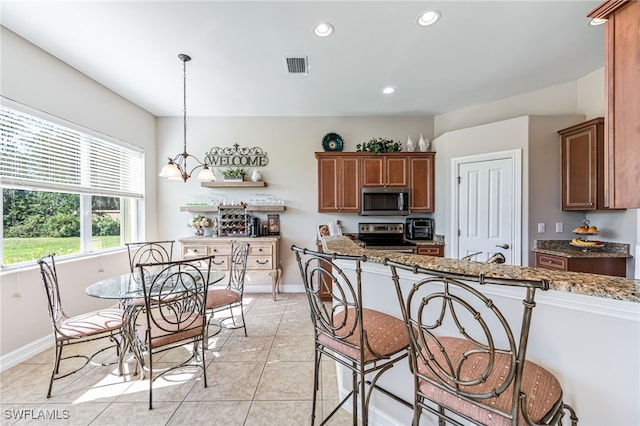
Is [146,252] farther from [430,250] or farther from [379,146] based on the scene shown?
[430,250]

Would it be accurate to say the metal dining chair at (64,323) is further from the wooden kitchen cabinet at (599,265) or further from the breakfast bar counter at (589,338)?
the wooden kitchen cabinet at (599,265)

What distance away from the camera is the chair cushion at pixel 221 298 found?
102 inches

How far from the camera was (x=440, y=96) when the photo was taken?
12.2ft

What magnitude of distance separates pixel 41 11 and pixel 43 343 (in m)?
3.05

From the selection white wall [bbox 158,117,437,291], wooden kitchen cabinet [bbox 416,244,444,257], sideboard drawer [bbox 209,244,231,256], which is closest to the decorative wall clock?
white wall [bbox 158,117,437,291]

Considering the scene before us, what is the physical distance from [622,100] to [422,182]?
311 centimetres

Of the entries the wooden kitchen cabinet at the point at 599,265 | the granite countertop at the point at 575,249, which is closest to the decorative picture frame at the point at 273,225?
the granite countertop at the point at 575,249

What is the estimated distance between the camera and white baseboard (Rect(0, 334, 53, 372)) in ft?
7.64

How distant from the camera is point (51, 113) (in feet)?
9.09

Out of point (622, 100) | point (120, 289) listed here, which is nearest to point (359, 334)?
point (622, 100)

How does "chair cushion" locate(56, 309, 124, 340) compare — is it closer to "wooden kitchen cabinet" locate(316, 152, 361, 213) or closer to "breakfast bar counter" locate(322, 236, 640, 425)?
"breakfast bar counter" locate(322, 236, 640, 425)

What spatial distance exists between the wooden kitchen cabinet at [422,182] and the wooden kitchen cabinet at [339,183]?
0.89 m

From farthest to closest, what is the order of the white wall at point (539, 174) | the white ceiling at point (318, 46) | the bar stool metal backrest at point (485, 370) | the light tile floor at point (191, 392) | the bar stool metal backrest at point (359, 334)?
the white wall at point (539, 174), the white ceiling at point (318, 46), the light tile floor at point (191, 392), the bar stool metal backrest at point (359, 334), the bar stool metal backrest at point (485, 370)

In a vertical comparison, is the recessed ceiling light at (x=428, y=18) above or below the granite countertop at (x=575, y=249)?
above
